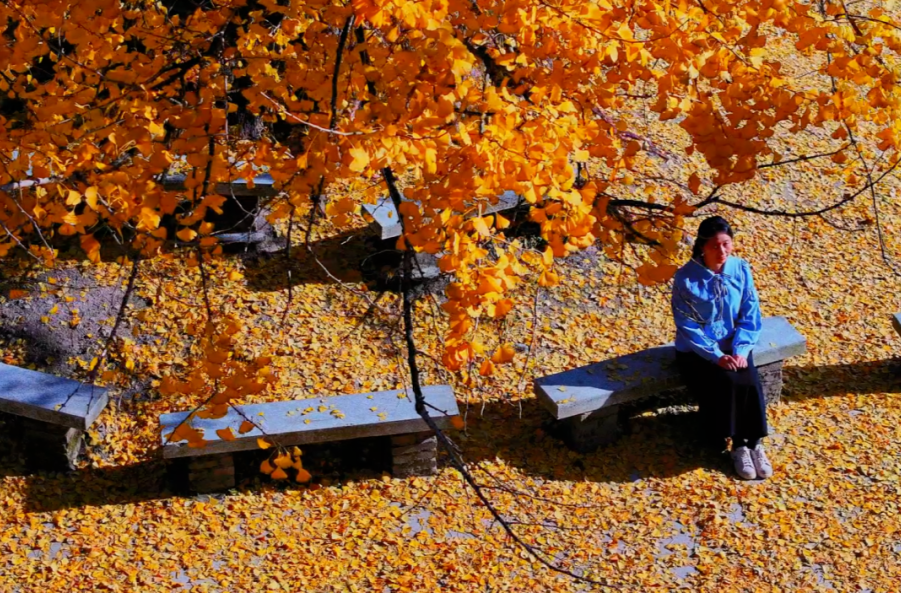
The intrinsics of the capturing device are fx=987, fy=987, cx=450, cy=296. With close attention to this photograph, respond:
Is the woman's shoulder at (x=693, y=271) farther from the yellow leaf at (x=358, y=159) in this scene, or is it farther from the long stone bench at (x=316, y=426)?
the yellow leaf at (x=358, y=159)

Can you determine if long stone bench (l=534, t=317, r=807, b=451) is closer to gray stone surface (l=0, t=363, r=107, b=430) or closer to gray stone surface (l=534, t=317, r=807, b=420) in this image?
gray stone surface (l=534, t=317, r=807, b=420)

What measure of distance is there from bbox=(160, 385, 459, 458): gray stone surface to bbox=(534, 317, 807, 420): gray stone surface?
0.48 m

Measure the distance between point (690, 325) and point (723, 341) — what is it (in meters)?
0.20

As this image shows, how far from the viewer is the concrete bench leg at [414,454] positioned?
14.3 ft

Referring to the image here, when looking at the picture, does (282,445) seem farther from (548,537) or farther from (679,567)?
(679,567)

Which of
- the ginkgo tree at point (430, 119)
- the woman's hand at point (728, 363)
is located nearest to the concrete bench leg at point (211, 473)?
the ginkgo tree at point (430, 119)

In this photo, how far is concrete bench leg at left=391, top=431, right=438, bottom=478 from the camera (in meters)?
4.36

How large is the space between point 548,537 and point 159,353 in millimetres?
2211

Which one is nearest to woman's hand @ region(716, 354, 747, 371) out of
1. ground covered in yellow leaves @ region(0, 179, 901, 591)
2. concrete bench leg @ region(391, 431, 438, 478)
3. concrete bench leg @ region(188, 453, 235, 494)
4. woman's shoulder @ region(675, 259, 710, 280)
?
woman's shoulder @ region(675, 259, 710, 280)

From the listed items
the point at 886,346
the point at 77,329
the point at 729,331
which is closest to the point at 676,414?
the point at 729,331

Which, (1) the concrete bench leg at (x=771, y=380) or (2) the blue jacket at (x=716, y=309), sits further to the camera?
(1) the concrete bench leg at (x=771, y=380)

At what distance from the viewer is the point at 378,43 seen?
3.55 meters

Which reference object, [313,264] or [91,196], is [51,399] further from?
[313,264]

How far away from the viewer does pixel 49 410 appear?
417 cm
